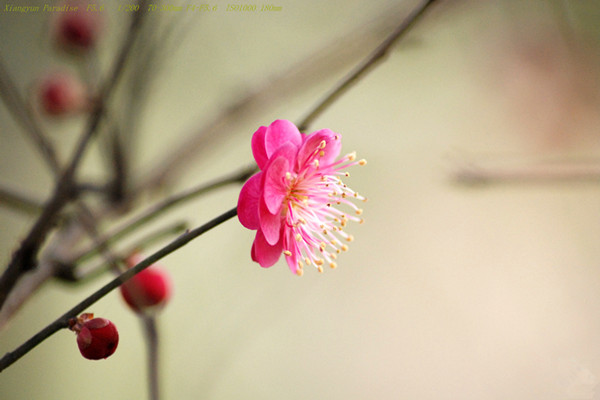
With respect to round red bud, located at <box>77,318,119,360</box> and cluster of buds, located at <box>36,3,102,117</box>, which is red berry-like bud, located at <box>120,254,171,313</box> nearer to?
round red bud, located at <box>77,318,119,360</box>

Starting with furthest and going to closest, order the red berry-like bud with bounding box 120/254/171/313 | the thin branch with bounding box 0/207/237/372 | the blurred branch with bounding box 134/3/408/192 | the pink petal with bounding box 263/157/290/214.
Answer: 1. the blurred branch with bounding box 134/3/408/192
2. the red berry-like bud with bounding box 120/254/171/313
3. the pink petal with bounding box 263/157/290/214
4. the thin branch with bounding box 0/207/237/372

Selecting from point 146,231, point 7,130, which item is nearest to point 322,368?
point 146,231

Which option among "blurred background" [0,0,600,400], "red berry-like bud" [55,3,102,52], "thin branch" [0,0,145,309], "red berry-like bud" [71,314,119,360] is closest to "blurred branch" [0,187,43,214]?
"thin branch" [0,0,145,309]

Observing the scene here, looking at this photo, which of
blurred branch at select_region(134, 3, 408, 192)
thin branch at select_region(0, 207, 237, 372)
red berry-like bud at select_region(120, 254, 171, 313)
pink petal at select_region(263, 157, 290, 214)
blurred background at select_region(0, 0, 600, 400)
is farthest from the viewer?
blurred background at select_region(0, 0, 600, 400)

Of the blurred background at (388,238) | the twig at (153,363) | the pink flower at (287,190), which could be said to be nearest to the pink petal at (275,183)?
the pink flower at (287,190)

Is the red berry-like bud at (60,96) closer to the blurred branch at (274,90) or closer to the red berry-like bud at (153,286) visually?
the blurred branch at (274,90)

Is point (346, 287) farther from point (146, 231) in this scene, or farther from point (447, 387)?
point (146, 231)

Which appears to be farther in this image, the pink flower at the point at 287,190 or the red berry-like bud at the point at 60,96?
the red berry-like bud at the point at 60,96
